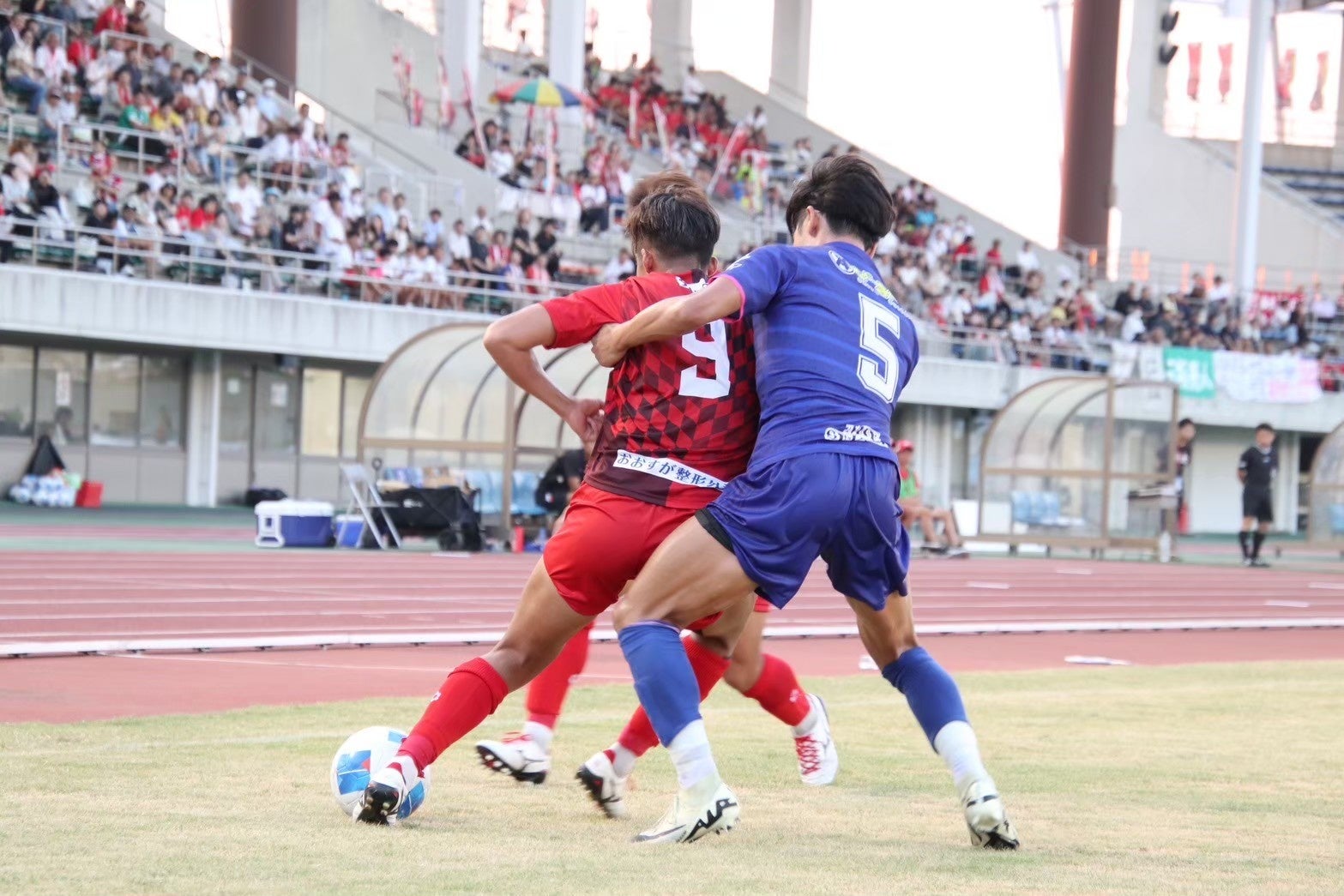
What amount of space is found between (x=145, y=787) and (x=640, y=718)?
150 centimetres

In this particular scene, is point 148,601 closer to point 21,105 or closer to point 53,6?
point 21,105

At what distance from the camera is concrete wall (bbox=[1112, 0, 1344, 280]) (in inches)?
2079

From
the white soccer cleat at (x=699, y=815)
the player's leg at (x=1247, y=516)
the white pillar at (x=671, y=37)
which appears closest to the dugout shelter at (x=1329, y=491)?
the player's leg at (x=1247, y=516)

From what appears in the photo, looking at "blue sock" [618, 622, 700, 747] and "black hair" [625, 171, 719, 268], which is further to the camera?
"black hair" [625, 171, 719, 268]

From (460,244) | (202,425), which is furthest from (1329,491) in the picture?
(202,425)

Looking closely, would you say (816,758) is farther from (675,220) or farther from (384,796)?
(675,220)

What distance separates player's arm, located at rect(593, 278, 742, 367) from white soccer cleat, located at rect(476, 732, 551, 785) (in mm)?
1528

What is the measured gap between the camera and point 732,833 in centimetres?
522

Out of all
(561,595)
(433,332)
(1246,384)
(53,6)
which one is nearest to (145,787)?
(561,595)

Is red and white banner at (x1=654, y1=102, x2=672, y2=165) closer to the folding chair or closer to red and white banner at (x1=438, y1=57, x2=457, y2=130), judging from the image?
red and white banner at (x1=438, y1=57, x2=457, y2=130)

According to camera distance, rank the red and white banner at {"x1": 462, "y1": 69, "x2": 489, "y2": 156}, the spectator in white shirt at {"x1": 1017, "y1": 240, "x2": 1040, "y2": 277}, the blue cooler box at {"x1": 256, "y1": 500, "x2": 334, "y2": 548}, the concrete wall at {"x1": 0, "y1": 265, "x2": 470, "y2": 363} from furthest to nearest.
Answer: the spectator in white shirt at {"x1": 1017, "y1": 240, "x2": 1040, "y2": 277}, the red and white banner at {"x1": 462, "y1": 69, "x2": 489, "y2": 156}, the concrete wall at {"x1": 0, "y1": 265, "x2": 470, "y2": 363}, the blue cooler box at {"x1": 256, "y1": 500, "x2": 334, "y2": 548}

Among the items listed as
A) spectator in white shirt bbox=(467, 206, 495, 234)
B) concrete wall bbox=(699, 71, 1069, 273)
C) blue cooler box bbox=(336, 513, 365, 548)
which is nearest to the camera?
blue cooler box bbox=(336, 513, 365, 548)

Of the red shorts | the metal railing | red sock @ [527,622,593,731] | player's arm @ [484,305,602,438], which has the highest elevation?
the metal railing

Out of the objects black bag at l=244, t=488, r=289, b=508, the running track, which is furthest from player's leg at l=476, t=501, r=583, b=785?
black bag at l=244, t=488, r=289, b=508
